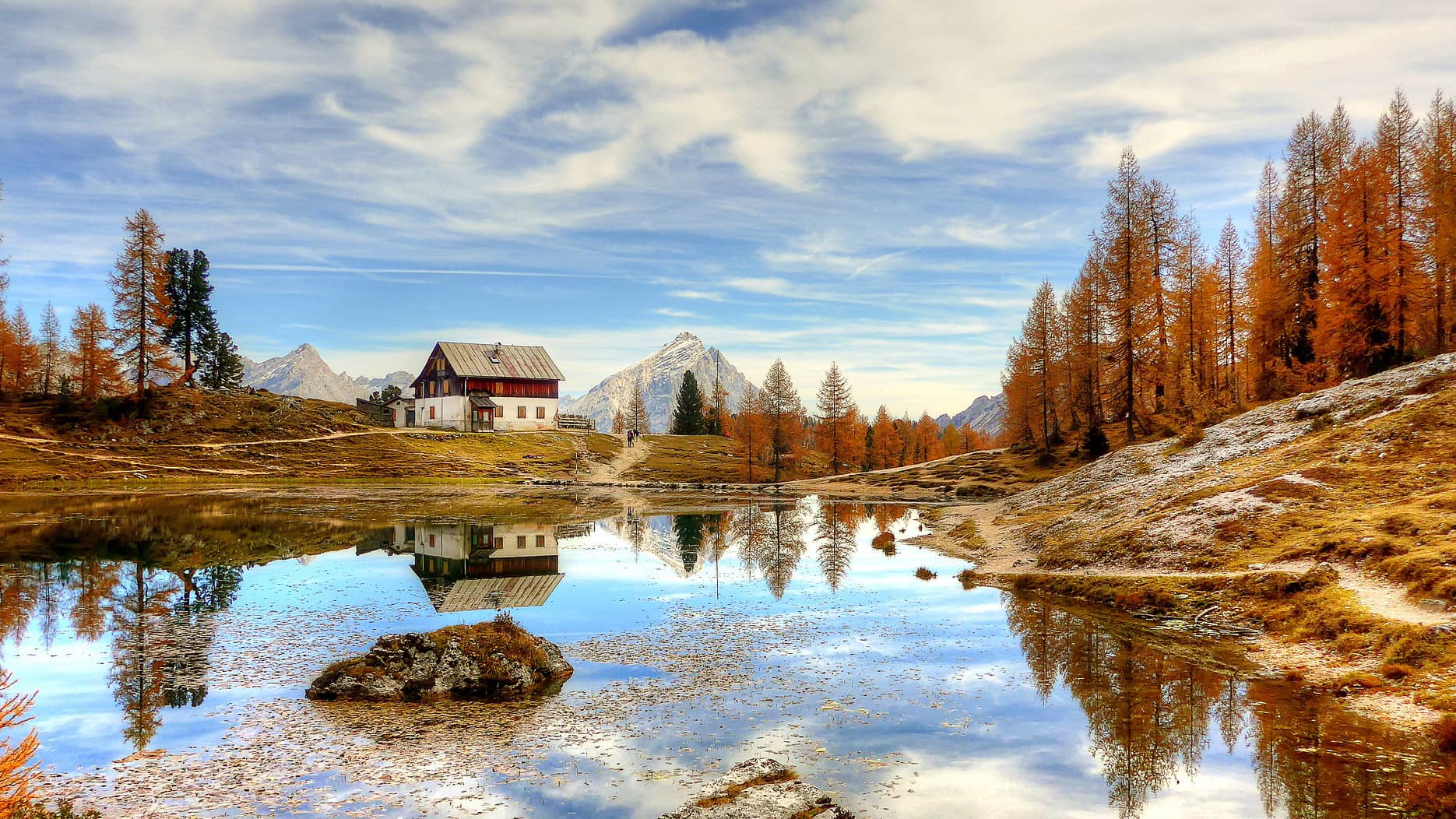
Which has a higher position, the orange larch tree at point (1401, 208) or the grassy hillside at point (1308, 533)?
the orange larch tree at point (1401, 208)

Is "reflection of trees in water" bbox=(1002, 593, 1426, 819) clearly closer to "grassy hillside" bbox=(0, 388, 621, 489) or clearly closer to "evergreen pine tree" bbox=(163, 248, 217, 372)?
"grassy hillside" bbox=(0, 388, 621, 489)

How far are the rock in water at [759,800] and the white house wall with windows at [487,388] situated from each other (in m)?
107

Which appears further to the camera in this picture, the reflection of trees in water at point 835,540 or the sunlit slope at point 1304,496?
the reflection of trees in water at point 835,540

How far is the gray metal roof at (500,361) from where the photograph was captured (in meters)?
115

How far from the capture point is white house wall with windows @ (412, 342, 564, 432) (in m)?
114

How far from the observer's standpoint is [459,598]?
1075 inches

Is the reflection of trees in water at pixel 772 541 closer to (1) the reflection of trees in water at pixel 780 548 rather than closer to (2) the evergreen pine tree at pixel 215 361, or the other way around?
(1) the reflection of trees in water at pixel 780 548

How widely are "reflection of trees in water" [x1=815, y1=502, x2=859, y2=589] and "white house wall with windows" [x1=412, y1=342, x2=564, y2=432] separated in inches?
2449

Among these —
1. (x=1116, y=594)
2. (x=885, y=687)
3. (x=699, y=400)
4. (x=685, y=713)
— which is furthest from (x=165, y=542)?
(x=699, y=400)

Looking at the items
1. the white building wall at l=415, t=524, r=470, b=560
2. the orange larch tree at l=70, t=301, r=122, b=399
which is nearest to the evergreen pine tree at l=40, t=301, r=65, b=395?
the orange larch tree at l=70, t=301, r=122, b=399

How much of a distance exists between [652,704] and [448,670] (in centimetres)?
482

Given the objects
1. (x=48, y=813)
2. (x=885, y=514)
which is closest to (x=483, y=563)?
(x=48, y=813)

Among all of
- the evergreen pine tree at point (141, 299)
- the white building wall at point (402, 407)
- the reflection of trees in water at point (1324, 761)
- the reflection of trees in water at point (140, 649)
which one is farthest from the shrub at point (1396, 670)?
the white building wall at point (402, 407)

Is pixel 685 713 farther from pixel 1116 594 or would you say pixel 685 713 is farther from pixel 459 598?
pixel 1116 594
